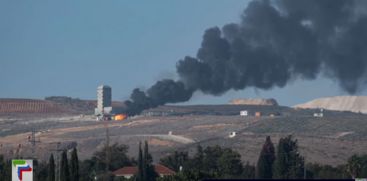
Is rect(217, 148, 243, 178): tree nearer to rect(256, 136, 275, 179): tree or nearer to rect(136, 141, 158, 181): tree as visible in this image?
rect(256, 136, 275, 179): tree

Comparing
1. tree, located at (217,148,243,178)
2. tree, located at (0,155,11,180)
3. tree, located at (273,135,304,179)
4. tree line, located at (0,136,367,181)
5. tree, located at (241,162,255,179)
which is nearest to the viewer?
tree, located at (0,155,11,180)

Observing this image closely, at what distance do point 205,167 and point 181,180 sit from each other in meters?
40.9

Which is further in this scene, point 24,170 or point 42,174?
point 42,174

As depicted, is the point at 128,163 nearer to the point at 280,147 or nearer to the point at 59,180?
the point at 280,147

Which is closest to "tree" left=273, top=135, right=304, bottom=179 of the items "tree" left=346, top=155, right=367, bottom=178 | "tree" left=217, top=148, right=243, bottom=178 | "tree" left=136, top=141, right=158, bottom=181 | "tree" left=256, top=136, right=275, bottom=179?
"tree" left=256, top=136, right=275, bottom=179

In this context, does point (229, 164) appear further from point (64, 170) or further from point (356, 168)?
point (64, 170)

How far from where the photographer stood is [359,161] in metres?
174

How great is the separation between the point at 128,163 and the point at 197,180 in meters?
55.6

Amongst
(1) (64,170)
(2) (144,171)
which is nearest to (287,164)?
(2) (144,171)

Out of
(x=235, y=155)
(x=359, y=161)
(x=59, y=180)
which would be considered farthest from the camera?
(x=235, y=155)

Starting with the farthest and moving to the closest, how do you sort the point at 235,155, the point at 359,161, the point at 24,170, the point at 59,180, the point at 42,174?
the point at 235,155 < the point at 359,161 < the point at 42,174 < the point at 59,180 < the point at 24,170

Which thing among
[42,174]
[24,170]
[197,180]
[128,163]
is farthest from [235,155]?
[24,170]

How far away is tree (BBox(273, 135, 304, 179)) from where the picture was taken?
170 meters

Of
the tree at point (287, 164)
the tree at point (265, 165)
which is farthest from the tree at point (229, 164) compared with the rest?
the tree at point (287, 164)
